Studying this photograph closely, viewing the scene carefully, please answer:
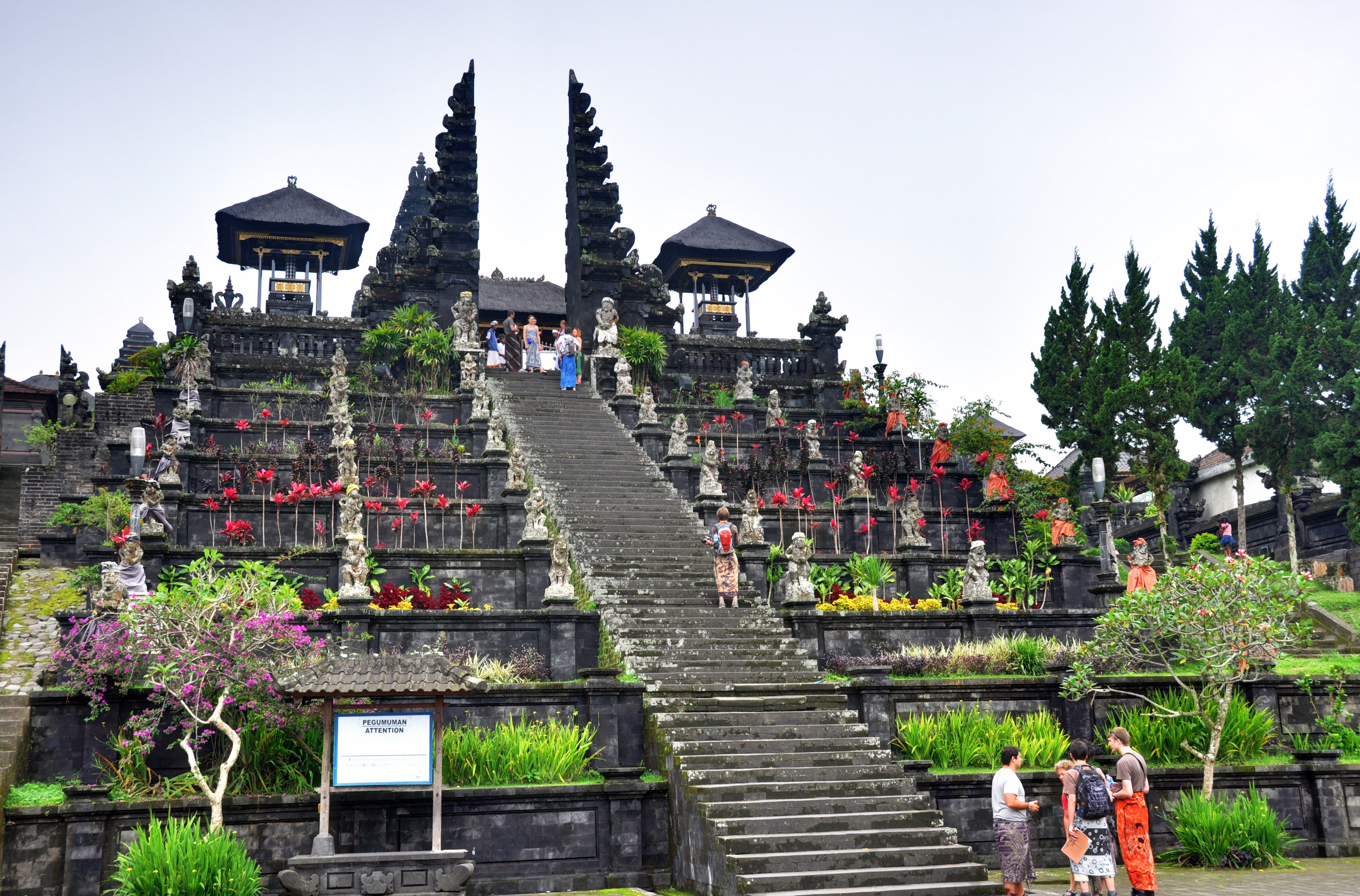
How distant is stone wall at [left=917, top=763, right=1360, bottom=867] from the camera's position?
1491 centimetres

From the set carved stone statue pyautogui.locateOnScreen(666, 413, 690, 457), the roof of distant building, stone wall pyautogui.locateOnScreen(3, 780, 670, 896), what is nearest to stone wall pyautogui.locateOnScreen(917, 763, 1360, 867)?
stone wall pyautogui.locateOnScreen(3, 780, 670, 896)

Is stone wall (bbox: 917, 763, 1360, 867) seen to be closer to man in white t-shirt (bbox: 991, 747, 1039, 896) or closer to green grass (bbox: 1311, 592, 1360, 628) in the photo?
man in white t-shirt (bbox: 991, 747, 1039, 896)

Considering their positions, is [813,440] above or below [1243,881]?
above

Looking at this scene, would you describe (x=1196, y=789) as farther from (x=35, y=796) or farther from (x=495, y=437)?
(x=495, y=437)

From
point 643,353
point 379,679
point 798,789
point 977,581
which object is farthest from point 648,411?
point 379,679

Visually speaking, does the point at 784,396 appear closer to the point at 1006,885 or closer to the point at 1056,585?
the point at 1056,585

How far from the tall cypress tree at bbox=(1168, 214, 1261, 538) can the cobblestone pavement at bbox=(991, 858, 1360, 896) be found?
15.3 m

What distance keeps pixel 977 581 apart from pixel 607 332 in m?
14.9

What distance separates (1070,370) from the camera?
97.0 ft

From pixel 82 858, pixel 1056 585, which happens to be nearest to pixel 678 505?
pixel 1056 585

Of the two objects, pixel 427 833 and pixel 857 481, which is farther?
pixel 857 481

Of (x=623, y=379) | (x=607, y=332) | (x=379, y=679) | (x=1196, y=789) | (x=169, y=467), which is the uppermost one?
(x=607, y=332)

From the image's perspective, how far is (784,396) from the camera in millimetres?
34250

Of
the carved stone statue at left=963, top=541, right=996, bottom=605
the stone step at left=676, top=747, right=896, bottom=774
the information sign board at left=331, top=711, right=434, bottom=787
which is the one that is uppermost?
the carved stone statue at left=963, top=541, right=996, bottom=605
